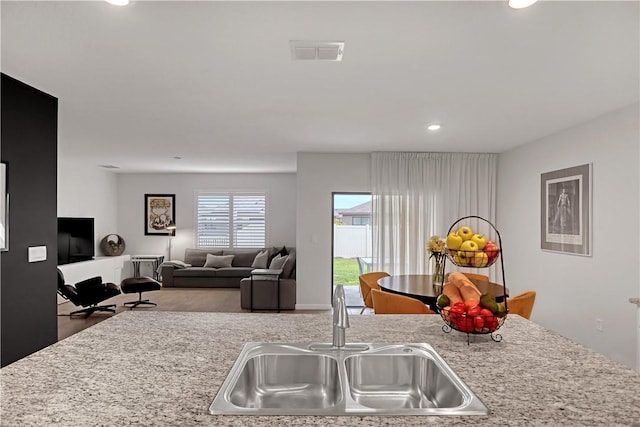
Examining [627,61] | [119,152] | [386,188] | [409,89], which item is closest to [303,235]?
[386,188]

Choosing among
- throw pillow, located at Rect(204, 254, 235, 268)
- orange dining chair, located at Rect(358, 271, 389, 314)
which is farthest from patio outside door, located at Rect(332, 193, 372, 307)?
throw pillow, located at Rect(204, 254, 235, 268)

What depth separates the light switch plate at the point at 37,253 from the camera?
3.23 meters

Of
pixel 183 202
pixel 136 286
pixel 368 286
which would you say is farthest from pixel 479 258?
pixel 183 202

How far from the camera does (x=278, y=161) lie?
24.5 ft

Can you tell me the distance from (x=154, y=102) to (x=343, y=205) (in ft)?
12.0

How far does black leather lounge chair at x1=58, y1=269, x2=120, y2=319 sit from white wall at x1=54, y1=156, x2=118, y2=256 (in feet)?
7.39

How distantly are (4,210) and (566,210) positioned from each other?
5.34 m

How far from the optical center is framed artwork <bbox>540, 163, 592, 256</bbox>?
442cm

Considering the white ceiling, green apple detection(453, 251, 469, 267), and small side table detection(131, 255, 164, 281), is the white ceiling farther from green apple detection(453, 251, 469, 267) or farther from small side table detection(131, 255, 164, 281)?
small side table detection(131, 255, 164, 281)

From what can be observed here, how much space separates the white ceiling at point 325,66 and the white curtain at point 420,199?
146 centimetres

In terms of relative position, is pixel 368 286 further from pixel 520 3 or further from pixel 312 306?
pixel 520 3

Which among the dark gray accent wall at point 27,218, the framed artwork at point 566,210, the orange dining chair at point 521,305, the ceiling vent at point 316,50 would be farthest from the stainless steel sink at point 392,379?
the framed artwork at point 566,210

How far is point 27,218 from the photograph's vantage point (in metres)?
3.20

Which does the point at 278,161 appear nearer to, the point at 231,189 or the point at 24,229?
the point at 231,189
